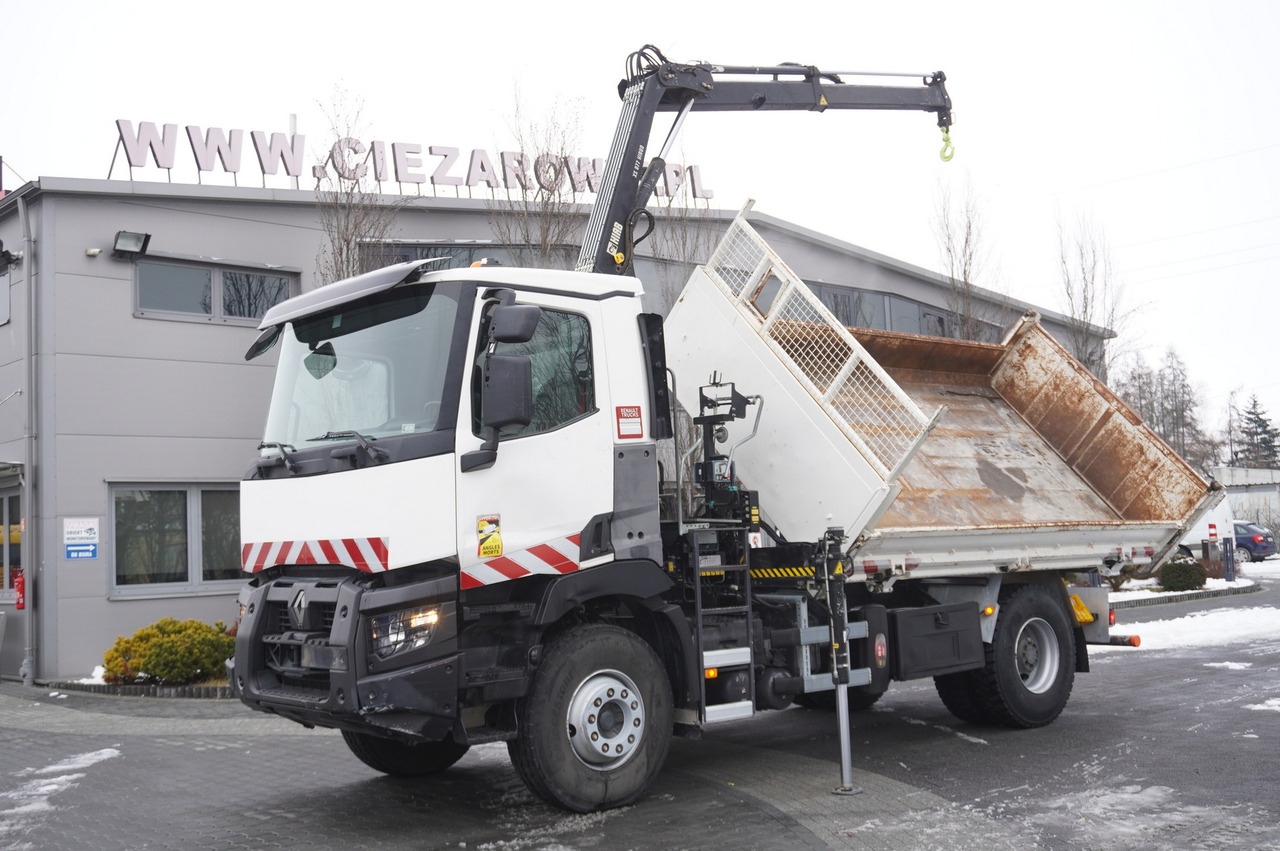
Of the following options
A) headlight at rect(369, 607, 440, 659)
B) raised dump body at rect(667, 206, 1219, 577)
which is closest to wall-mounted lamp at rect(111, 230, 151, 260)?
raised dump body at rect(667, 206, 1219, 577)

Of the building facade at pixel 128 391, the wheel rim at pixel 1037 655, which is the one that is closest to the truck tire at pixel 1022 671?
the wheel rim at pixel 1037 655

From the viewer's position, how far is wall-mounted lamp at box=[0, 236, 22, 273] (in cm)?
1573

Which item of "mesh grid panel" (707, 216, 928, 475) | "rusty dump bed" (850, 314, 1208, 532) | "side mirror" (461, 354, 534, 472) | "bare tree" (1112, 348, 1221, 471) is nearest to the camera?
"side mirror" (461, 354, 534, 472)

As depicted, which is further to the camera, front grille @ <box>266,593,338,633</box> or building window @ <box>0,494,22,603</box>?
building window @ <box>0,494,22,603</box>

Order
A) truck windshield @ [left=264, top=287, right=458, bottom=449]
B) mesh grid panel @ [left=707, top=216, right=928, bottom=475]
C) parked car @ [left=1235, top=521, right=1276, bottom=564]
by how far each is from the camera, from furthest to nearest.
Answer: parked car @ [left=1235, top=521, right=1276, bottom=564] → mesh grid panel @ [left=707, top=216, right=928, bottom=475] → truck windshield @ [left=264, top=287, right=458, bottom=449]

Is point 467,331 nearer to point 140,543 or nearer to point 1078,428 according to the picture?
point 1078,428

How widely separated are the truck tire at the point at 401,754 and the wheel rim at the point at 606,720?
1.53 metres

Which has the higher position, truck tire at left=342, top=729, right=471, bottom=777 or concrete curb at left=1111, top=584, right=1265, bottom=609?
truck tire at left=342, top=729, right=471, bottom=777

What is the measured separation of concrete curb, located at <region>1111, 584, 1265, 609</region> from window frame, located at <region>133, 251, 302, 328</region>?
16.1 metres

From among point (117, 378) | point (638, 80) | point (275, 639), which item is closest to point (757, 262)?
point (638, 80)

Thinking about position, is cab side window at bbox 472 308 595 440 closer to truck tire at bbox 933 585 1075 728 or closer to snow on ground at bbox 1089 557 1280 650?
truck tire at bbox 933 585 1075 728

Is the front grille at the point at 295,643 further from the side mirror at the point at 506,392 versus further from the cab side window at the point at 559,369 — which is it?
the cab side window at the point at 559,369

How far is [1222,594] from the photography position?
24062 millimetres

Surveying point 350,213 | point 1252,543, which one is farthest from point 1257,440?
point 350,213
